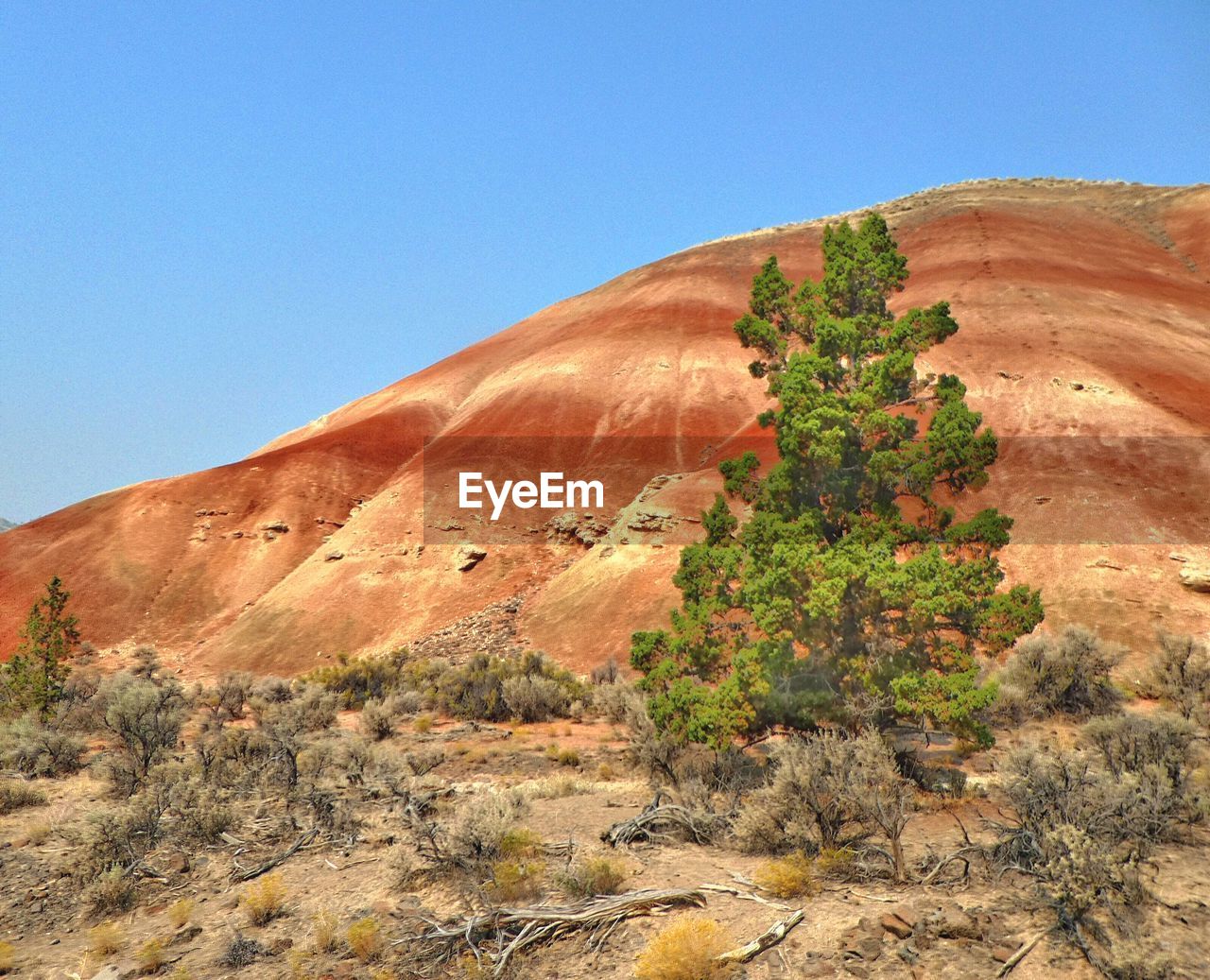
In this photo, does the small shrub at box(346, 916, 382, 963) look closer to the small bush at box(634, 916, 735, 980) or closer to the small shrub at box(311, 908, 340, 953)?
the small shrub at box(311, 908, 340, 953)

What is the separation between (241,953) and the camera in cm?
775

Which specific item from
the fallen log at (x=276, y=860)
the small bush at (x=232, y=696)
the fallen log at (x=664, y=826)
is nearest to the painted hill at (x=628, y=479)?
the small bush at (x=232, y=696)

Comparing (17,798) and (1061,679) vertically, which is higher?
(17,798)

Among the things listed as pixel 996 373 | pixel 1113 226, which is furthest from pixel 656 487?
pixel 1113 226

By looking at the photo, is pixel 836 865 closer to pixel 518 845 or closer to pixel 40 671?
pixel 518 845

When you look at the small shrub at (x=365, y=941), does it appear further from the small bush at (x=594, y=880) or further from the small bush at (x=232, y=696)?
the small bush at (x=232, y=696)

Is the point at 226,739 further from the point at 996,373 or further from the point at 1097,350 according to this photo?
the point at 1097,350

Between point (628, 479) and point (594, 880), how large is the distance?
34702 millimetres

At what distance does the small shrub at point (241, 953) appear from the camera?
7.68m

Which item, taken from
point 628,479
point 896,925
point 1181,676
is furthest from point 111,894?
point 628,479

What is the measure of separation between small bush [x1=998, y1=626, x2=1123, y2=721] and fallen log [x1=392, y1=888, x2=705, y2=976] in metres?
13.0

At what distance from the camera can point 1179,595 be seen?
995 inches

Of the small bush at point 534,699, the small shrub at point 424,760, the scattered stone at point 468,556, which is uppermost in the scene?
the scattered stone at point 468,556

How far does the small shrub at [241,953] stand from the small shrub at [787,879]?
5165 mm
